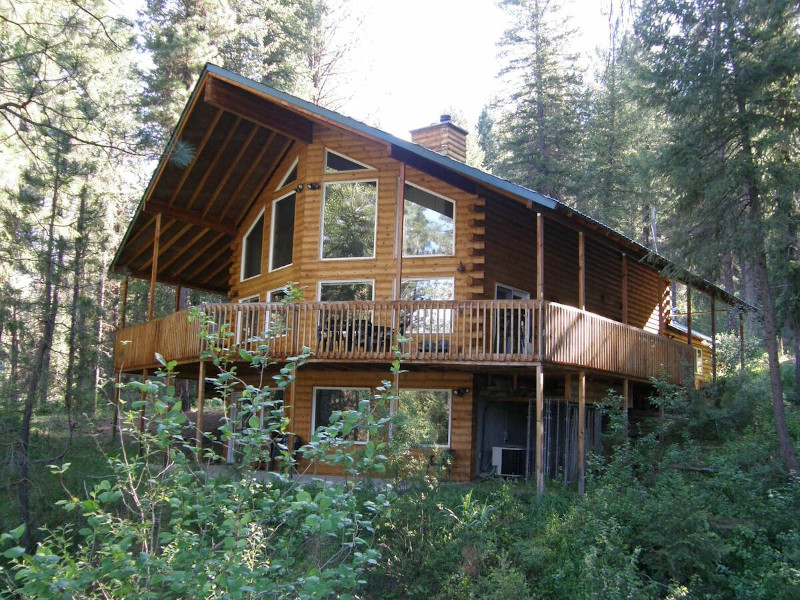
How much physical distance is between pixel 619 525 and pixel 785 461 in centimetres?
398

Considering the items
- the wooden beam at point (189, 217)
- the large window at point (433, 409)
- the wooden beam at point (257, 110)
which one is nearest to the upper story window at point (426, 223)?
the wooden beam at point (257, 110)

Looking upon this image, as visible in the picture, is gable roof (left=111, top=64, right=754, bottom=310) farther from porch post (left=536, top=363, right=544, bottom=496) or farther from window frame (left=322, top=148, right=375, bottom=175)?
porch post (left=536, top=363, right=544, bottom=496)

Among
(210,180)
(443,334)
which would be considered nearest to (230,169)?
(210,180)

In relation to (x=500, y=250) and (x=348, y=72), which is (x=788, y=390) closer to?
(x=500, y=250)

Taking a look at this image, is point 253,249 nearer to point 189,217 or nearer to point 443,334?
point 189,217

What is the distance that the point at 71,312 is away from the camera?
19.7 meters

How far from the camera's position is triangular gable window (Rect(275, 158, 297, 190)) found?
17.9m

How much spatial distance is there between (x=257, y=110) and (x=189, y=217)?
172 inches

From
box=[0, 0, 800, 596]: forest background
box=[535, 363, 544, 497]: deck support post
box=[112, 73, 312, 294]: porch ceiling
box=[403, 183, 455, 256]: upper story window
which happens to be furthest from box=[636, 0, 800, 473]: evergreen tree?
box=[112, 73, 312, 294]: porch ceiling

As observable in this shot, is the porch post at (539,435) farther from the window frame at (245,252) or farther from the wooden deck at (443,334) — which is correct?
the window frame at (245,252)

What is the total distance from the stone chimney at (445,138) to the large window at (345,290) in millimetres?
4045

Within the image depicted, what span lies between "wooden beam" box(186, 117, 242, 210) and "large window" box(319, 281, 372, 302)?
13.6 feet

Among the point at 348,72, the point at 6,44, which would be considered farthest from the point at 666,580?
the point at 348,72

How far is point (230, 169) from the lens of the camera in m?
18.2
